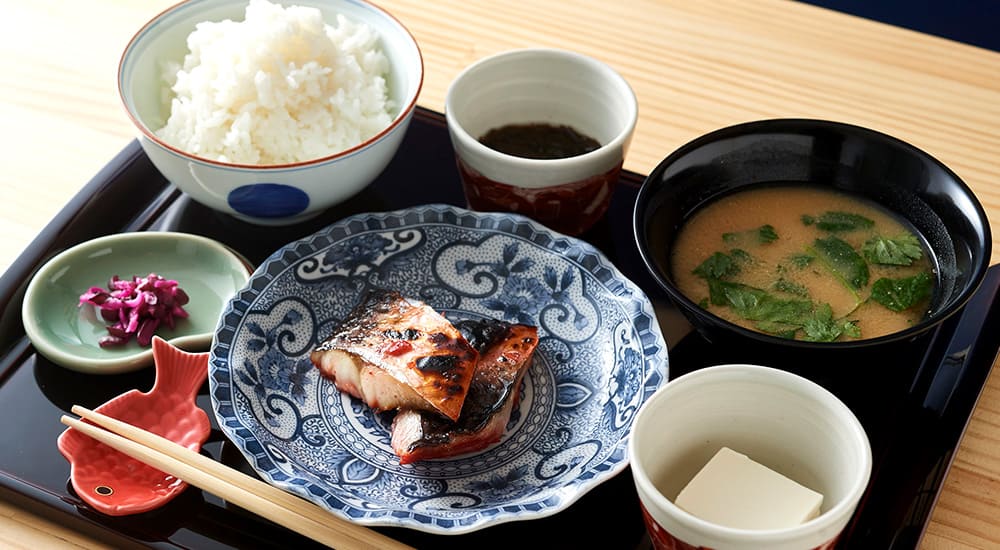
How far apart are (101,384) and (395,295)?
531mm

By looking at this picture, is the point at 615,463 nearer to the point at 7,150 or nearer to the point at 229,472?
the point at 229,472

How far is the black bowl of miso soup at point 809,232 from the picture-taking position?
1.72 metres

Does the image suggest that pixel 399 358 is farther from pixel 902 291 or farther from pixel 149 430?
pixel 902 291

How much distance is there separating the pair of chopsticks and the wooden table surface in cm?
63

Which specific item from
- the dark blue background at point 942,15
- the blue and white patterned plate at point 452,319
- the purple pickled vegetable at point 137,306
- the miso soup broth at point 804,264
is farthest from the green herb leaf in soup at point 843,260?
the dark blue background at point 942,15

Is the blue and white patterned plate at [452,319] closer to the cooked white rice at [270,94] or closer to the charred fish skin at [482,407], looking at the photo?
the charred fish skin at [482,407]

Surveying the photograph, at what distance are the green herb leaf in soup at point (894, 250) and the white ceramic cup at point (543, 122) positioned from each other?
49cm

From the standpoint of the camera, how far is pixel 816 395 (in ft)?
4.66

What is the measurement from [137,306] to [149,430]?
25 cm

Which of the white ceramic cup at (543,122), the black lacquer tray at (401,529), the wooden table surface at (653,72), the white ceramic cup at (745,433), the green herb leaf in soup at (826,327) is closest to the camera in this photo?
the white ceramic cup at (745,433)

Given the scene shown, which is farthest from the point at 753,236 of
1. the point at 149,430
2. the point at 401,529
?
the point at 149,430

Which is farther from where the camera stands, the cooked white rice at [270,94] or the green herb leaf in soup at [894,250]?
the cooked white rice at [270,94]

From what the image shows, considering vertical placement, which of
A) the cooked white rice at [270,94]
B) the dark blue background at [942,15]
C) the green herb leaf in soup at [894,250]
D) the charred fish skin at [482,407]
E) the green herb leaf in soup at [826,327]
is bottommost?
the dark blue background at [942,15]

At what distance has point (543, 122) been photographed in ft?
7.20
